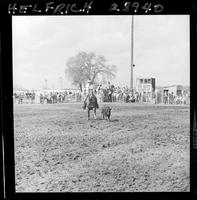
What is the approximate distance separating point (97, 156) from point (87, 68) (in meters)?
0.95

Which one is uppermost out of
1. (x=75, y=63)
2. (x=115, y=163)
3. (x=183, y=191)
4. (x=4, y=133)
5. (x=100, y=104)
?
(x=75, y=63)

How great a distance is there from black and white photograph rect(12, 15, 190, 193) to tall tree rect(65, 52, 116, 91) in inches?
0.4

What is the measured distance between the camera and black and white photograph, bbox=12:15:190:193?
441 centimetres

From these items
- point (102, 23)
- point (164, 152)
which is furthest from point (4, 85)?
point (164, 152)

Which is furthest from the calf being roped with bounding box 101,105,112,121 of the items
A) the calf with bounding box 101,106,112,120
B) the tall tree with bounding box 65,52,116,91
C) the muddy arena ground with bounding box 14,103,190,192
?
the tall tree with bounding box 65,52,116,91

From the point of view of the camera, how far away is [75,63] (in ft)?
14.6

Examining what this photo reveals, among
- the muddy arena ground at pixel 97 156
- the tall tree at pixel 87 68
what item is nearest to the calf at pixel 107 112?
the muddy arena ground at pixel 97 156

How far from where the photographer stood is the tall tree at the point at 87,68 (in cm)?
444

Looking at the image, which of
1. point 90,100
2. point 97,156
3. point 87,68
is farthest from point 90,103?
point 97,156

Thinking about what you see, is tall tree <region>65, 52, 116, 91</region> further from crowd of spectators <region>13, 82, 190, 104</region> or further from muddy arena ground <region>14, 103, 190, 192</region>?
A: muddy arena ground <region>14, 103, 190, 192</region>

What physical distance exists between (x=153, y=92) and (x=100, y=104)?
1.93 ft

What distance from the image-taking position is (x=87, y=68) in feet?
14.7

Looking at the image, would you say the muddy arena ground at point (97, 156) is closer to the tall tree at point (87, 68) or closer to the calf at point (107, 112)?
the calf at point (107, 112)

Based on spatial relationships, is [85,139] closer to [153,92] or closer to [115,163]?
[115,163]
